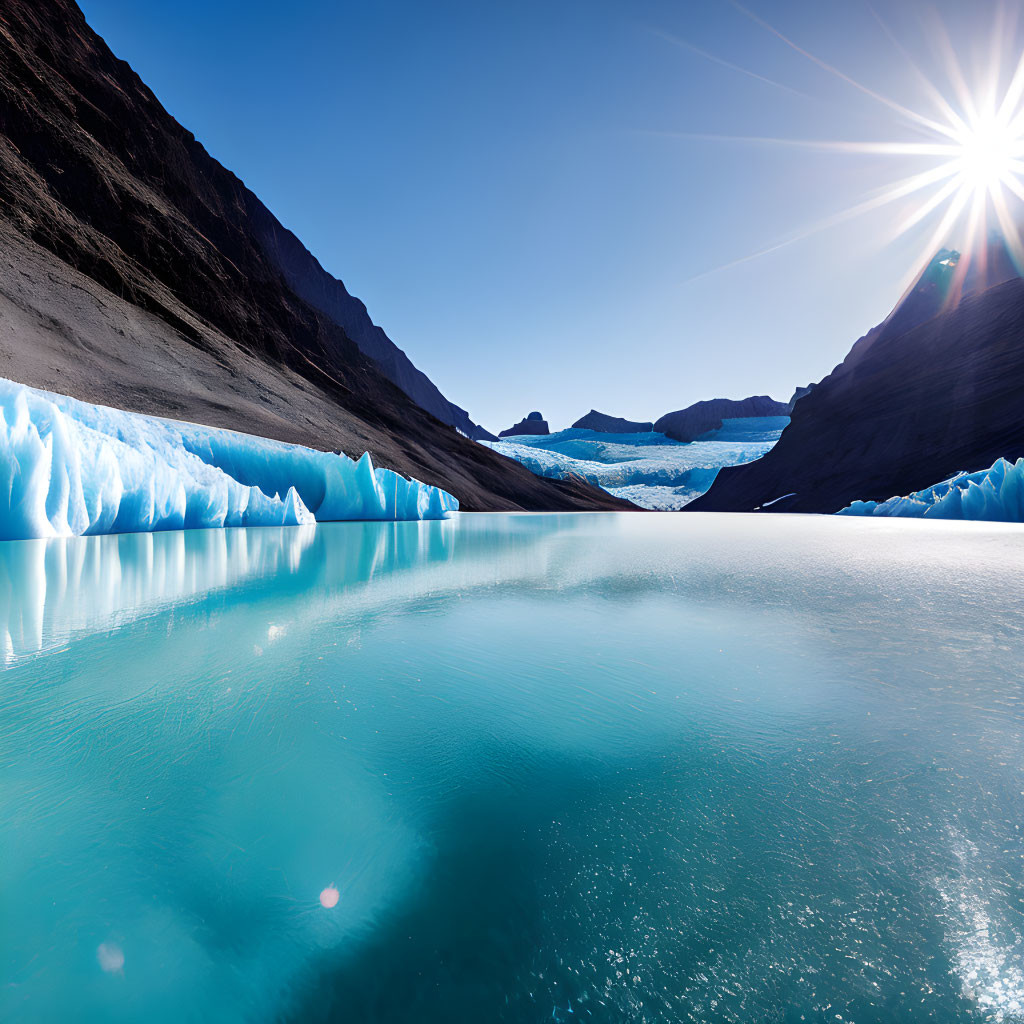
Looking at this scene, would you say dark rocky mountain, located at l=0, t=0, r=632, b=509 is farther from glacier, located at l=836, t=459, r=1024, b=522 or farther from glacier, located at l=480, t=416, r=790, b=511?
glacier, located at l=480, t=416, r=790, b=511

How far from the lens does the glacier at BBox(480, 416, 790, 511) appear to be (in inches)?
2751

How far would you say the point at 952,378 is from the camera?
3606 centimetres

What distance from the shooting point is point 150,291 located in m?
28.1

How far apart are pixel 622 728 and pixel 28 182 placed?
37261 mm

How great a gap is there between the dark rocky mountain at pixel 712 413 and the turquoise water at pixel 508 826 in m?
113

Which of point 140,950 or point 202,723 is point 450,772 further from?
point 202,723

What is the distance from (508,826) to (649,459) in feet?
280

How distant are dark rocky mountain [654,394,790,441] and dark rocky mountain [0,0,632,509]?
75581 mm

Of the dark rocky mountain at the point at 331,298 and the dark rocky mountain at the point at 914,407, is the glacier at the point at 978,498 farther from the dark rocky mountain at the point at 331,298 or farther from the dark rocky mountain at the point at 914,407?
the dark rocky mountain at the point at 331,298

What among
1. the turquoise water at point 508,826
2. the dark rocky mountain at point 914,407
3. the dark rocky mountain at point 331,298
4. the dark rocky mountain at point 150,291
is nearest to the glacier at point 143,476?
the turquoise water at point 508,826

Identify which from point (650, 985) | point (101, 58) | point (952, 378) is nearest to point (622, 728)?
point (650, 985)

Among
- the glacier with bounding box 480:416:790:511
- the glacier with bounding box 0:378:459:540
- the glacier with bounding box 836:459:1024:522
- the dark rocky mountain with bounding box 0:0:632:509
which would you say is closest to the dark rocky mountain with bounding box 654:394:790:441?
the glacier with bounding box 480:416:790:511

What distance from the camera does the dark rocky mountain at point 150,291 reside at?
21.8 m

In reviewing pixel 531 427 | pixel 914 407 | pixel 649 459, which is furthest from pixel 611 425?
pixel 914 407
